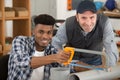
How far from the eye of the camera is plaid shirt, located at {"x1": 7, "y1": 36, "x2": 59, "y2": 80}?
4.85 ft

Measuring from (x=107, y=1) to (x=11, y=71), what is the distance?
3036 mm

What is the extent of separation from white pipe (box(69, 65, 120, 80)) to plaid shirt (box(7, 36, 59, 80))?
1.37ft

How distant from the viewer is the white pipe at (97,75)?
109 centimetres

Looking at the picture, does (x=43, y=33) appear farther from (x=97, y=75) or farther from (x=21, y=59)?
(x=97, y=75)

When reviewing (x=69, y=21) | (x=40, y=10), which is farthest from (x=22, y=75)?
(x=40, y=10)

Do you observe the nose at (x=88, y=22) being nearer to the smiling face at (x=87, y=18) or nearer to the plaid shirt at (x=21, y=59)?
the smiling face at (x=87, y=18)

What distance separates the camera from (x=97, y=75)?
1.10 m

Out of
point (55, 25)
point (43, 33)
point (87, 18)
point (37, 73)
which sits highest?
point (87, 18)

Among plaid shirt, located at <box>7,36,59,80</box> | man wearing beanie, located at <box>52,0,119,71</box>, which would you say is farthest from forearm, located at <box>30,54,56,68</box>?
man wearing beanie, located at <box>52,0,119,71</box>

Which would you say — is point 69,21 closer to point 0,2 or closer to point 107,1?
point 0,2

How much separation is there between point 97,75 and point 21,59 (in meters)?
0.55

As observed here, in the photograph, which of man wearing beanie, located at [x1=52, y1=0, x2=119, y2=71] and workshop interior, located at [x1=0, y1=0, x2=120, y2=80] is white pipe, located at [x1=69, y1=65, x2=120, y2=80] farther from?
man wearing beanie, located at [x1=52, y1=0, x2=119, y2=71]

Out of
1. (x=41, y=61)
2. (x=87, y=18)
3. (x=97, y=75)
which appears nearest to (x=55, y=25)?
(x=87, y=18)

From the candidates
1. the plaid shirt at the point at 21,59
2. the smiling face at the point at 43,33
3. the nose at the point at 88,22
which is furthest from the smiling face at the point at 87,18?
the plaid shirt at the point at 21,59
